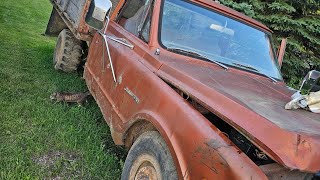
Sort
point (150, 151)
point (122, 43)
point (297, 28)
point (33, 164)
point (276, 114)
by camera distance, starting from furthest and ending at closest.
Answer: point (297, 28) < point (122, 43) < point (33, 164) < point (150, 151) < point (276, 114)

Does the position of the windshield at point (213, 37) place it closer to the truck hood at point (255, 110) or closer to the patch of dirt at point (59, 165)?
the truck hood at point (255, 110)

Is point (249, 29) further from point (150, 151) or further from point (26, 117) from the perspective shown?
point (26, 117)

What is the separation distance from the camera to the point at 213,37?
3.39m

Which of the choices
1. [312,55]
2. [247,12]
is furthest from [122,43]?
[312,55]

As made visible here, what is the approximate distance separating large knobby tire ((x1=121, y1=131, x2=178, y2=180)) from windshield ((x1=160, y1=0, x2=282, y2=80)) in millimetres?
997

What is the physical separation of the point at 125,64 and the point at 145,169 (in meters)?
1.11

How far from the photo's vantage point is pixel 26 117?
13.5 ft

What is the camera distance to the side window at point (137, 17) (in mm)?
3359

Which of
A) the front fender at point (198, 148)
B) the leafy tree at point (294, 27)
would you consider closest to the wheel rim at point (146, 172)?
the front fender at point (198, 148)

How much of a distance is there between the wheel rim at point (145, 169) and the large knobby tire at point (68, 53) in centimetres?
353

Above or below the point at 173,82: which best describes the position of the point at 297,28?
above

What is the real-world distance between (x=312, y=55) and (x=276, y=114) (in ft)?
24.3

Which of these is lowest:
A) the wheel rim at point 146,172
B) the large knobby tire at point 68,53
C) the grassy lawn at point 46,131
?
the grassy lawn at point 46,131

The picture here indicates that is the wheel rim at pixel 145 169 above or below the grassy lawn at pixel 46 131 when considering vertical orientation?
above
